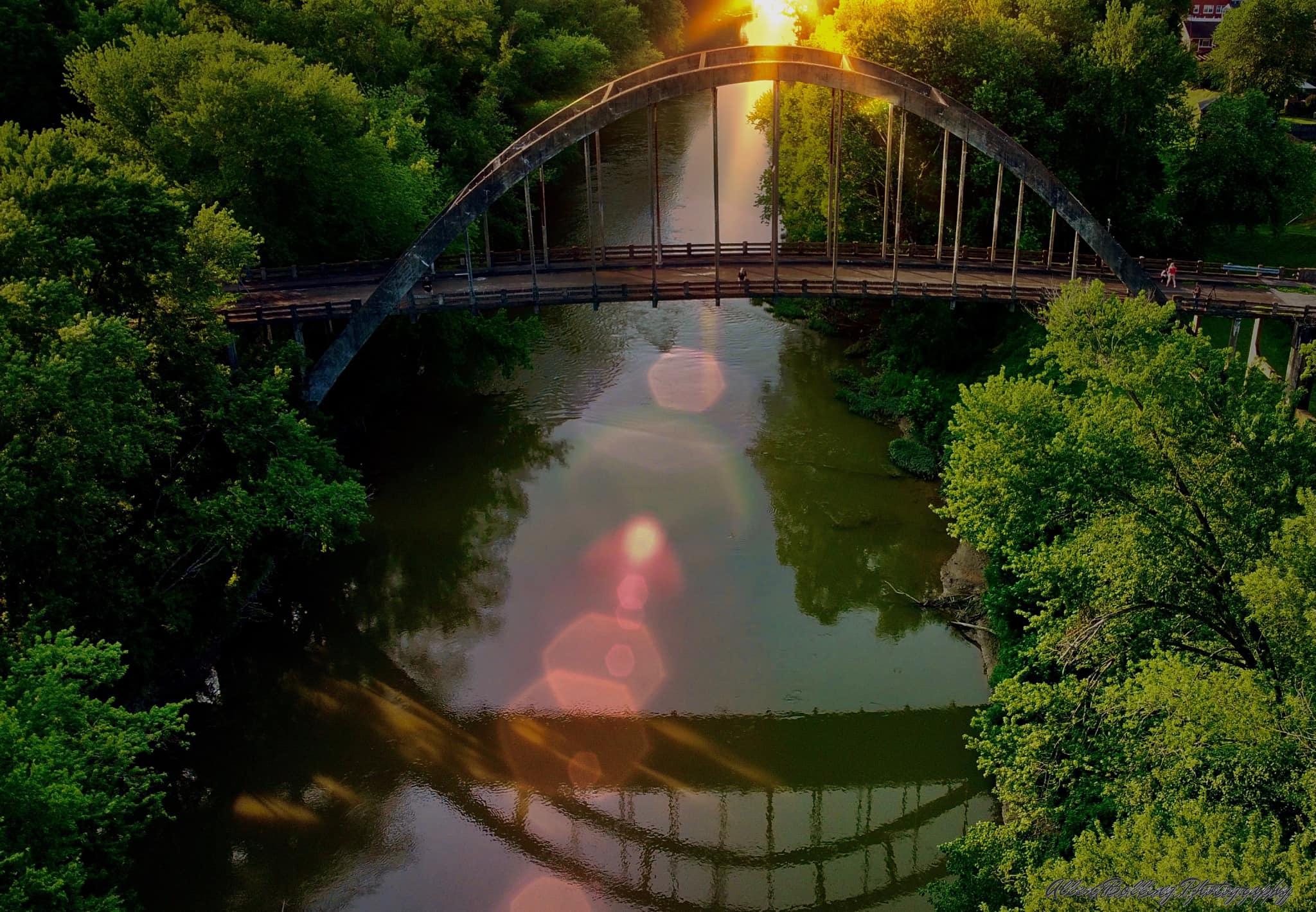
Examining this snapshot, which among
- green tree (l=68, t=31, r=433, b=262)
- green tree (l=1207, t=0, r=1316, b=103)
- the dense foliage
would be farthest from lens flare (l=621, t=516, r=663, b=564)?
green tree (l=1207, t=0, r=1316, b=103)

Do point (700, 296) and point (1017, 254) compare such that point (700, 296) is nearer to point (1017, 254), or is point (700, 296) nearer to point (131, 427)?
point (1017, 254)

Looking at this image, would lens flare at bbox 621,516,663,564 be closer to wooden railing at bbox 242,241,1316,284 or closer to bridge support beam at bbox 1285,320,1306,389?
wooden railing at bbox 242,241,1316,284

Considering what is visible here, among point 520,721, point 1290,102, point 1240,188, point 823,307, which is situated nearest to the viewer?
point 520,721

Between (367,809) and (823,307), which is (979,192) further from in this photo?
(367,809)

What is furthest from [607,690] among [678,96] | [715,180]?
[678,96]

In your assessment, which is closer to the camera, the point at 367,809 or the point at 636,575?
the point at 367,809

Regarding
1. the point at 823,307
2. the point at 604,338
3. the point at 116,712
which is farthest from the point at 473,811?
the point at 823,307

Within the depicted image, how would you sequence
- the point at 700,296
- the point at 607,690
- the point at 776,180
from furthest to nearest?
the point at 700,296
the point at 776,180
the point at 607,690

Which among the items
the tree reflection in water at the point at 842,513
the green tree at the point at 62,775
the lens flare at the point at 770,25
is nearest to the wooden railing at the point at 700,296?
the tree reflection in water at the point at 842,513
